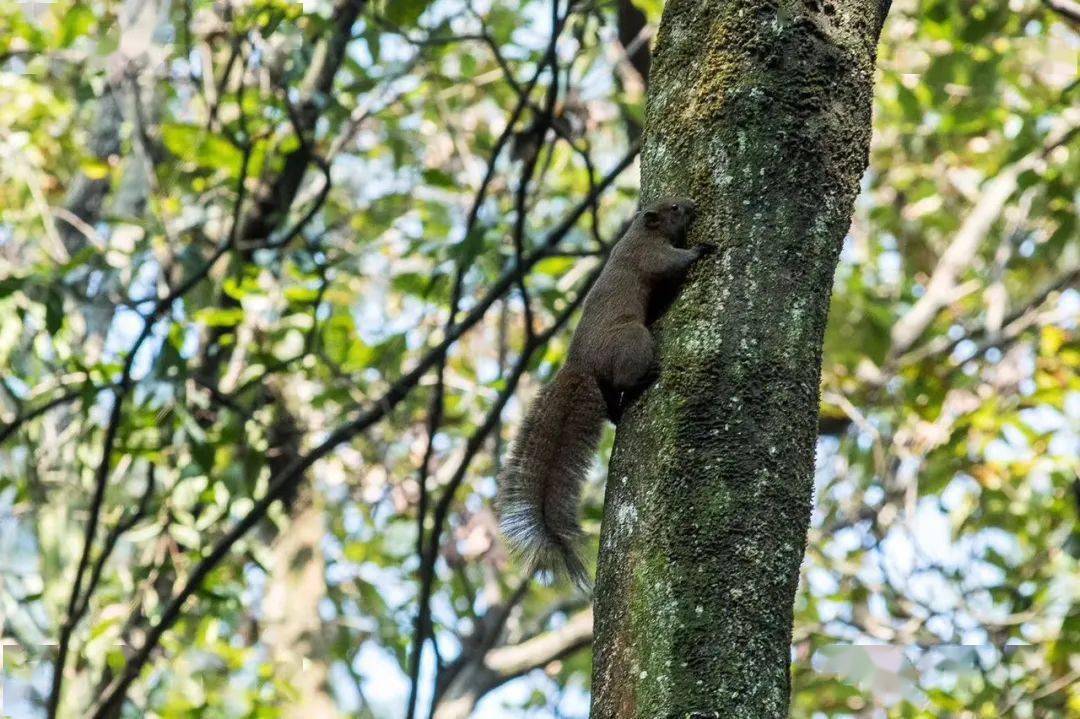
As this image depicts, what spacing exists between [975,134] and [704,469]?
26.7ft

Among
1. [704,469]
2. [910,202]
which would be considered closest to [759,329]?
[704,469]

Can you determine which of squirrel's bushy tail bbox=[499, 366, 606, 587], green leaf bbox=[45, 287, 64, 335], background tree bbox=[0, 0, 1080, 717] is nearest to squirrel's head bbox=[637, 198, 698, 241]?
squirrel's bushy tail bbox=[499, 366, 606, 587]

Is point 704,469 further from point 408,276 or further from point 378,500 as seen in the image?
point 378,500

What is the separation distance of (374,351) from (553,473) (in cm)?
300

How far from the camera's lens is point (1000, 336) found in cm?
769

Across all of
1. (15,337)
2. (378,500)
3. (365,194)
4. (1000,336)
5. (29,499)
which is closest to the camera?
(15,337)

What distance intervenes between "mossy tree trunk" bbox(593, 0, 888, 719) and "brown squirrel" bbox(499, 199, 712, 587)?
0.46 m

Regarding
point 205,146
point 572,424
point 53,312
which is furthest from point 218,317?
point 572,424

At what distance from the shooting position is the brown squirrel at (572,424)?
9.92ft

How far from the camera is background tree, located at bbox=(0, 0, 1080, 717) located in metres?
5.43

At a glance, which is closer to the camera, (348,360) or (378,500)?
(348,360)

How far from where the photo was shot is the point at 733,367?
2047 millimetres

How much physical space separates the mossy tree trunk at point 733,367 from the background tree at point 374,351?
2.29 meters

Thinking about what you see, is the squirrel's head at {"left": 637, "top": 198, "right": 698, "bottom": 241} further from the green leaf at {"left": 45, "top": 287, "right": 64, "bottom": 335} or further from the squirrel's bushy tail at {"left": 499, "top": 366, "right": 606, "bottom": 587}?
the green leaf at {"left": 45, "top": 287, "right": 64, "bottom": 335}
